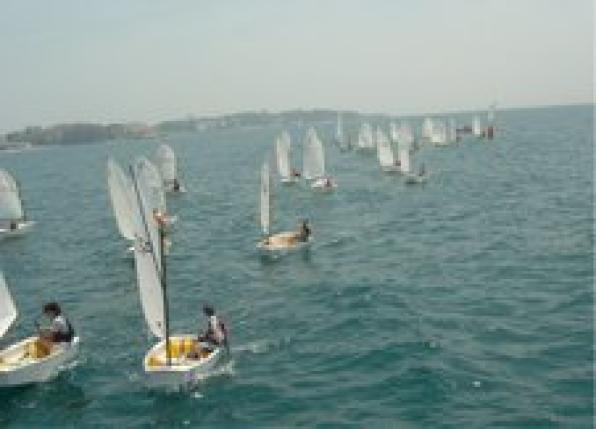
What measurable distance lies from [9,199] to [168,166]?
106ft

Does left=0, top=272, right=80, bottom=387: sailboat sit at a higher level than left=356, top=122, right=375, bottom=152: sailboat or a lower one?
lower

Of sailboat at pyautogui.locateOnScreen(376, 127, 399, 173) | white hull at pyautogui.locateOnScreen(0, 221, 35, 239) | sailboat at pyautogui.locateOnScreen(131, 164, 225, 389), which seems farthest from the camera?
sailboat at pyautogui.locateOnScreen(376, 127, 399, 173)

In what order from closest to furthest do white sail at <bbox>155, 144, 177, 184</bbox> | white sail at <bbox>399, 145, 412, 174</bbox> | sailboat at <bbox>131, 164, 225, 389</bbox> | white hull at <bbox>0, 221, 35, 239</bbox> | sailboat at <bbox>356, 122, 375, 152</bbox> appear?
sailboat at <bbox>131, 164, 225, 389</bbox> → white hull at <bbox>0, 221, 35, 239</bbox> → white sail at <bbox>399, 145, 412, 174</bbox> → white sail at <bbox>155, 144, 177, 184</bbox> → sailboat at <bbox>356, 122, 375, 152</bbox>

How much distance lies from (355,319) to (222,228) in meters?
32.7

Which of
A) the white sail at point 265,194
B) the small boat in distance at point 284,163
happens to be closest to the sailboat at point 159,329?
the white sail at point 265,194

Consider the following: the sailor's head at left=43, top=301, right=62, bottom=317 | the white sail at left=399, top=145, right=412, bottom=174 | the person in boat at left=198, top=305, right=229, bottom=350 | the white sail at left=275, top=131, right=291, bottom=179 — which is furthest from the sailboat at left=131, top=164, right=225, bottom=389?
the white sail at left=399, top=145, right=412, bottom=174

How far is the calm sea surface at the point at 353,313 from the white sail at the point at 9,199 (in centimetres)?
274

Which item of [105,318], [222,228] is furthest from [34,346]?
[222,228]

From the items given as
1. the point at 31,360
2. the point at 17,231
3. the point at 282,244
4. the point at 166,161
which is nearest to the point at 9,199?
the point at 17,231

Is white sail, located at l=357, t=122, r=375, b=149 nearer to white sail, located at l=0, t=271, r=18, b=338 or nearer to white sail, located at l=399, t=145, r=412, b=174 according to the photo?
white sail, located at l=399, t=145, r=412, b=174

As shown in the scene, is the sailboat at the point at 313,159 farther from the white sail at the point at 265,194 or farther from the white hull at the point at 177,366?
the white hull at the point at 177,366

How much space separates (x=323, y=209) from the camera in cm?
7631

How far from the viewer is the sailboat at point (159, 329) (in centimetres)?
3144

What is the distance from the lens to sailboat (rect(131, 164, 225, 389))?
31438mm
